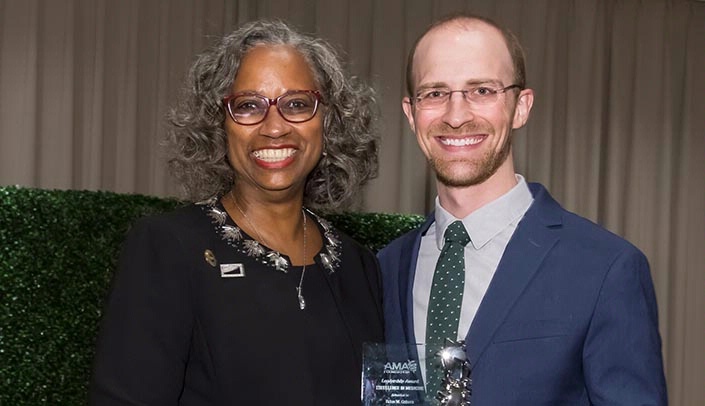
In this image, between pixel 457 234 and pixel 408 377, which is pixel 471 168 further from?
pixel 408 377

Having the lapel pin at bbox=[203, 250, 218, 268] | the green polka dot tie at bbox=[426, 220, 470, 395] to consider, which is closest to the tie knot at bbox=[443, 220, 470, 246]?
the green polka dot tie at bbox=[426, 220, 470, 395]

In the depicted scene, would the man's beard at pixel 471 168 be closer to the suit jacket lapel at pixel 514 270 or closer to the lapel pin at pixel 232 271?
the suit jacket lapel at pixel 514 270

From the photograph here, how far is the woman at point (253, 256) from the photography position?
7.14 feet

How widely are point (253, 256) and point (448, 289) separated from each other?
0.45 metres

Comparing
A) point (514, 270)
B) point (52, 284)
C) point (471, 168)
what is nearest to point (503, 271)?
point (514, 270)

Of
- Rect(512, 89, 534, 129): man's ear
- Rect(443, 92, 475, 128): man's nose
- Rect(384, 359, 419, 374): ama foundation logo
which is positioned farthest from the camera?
Rect(512, 89, 534, 129): man's ear

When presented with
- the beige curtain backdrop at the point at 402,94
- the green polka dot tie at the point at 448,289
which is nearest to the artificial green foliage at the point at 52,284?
the green polka dot tie at the point at 448,289

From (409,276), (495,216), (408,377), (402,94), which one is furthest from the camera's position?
(402,94)

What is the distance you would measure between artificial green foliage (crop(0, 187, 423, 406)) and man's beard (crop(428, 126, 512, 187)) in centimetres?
208

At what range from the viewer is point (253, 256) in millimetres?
2375

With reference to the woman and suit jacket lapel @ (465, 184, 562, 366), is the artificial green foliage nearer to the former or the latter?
the woman

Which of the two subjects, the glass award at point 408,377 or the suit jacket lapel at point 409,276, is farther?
the suit jacket lapel at point 409,276

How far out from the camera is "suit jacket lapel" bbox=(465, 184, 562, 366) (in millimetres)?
2238

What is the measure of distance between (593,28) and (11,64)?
454 cm
